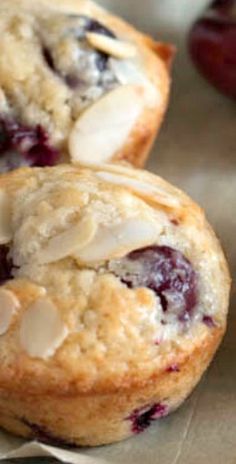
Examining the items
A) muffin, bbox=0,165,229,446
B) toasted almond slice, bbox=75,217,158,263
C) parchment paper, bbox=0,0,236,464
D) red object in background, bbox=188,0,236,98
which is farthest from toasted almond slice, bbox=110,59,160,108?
toasted almond slice, bbox=75,217,158,263

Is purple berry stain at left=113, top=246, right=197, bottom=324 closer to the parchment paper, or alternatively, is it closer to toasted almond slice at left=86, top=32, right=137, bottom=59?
the parchment paper

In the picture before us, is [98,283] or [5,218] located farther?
[5,218]

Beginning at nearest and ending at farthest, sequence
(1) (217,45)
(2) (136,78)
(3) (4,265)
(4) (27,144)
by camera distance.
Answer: (3) (4,265), (4) (27,144), (2) (136,78), (1) (217,45)

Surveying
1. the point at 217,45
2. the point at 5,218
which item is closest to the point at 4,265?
the point at 5,218

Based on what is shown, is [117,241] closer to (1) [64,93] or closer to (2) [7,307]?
(2) [7,307]

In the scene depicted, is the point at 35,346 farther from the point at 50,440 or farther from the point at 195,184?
the point at 195,184

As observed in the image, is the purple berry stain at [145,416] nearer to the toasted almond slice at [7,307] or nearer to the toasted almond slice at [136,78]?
the toasted almond slice at [7,307]

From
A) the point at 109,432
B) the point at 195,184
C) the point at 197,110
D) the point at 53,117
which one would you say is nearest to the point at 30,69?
the point at 53,117
